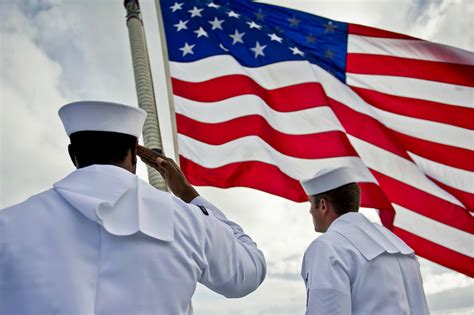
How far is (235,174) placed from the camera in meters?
6.21

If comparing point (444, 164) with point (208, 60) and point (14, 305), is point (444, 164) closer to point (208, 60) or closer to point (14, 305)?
point (208, 60)

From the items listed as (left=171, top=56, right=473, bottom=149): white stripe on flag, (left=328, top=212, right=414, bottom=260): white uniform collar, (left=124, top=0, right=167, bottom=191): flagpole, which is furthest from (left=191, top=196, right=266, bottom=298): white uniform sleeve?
(left=171, top=56, right=473, bottom=149): white stripe on flag

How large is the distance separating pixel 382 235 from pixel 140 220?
2.23 m

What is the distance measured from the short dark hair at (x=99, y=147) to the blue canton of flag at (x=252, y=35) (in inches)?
191

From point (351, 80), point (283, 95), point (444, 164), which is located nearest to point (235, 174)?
point (283, 95)

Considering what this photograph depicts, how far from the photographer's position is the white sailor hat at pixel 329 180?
402cm

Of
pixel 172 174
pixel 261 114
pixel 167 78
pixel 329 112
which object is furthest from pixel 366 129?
pixel 172 174

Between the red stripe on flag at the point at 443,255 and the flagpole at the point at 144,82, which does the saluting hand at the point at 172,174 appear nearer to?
the flagpole at the point at 144,82

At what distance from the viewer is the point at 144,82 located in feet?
21.0

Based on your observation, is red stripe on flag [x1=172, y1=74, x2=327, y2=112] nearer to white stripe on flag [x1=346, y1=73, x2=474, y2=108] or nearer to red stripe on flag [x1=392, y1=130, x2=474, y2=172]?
white stripe on flag [x1=346, y1=73, x2=474, y2=108]

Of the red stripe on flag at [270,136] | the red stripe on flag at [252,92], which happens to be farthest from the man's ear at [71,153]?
the red stripe on flag at [252,92]

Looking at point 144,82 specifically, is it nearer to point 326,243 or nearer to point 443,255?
point 326,243

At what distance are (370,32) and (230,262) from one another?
18.5 ft

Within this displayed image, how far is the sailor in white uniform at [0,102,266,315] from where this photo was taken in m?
1.81
